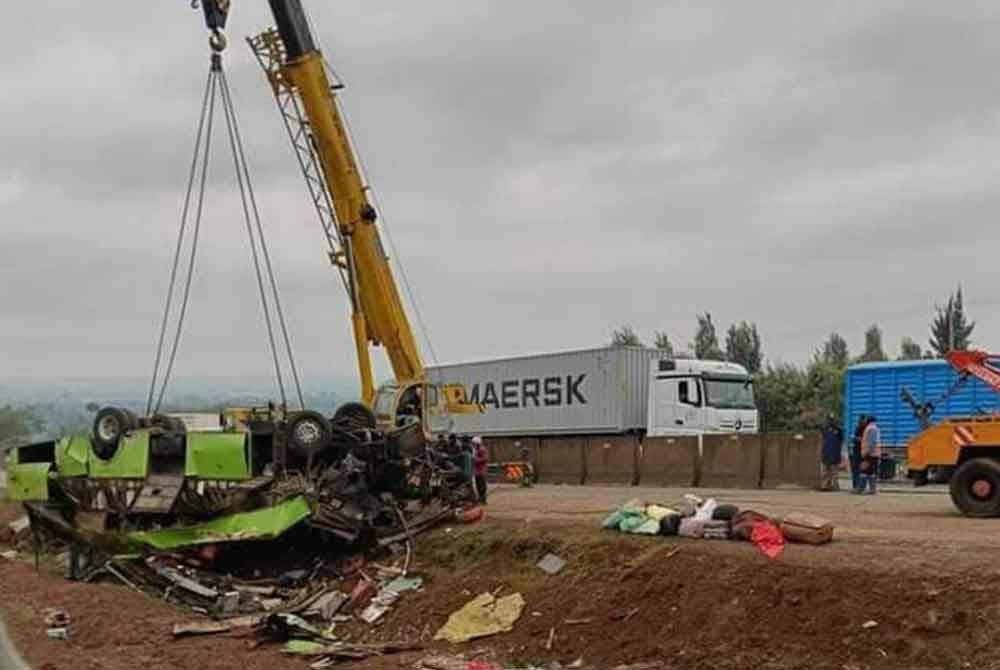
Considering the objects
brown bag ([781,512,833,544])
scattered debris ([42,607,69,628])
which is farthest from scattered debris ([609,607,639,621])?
scattered debris ([42,607,69,628])

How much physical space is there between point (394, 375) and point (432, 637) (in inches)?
391

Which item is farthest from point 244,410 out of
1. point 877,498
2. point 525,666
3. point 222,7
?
point 877,498

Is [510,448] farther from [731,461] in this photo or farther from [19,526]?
[19,526]

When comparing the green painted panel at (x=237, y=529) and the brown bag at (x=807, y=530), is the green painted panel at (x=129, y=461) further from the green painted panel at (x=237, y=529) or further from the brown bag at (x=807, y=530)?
the brown bag at (x=807, y=530)

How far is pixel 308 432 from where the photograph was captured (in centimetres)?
1576

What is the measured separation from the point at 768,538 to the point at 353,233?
11.8 m

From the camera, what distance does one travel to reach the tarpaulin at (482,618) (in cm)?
1198

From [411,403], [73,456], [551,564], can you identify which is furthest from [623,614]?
[411,403]

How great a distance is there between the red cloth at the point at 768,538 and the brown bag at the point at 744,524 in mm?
58

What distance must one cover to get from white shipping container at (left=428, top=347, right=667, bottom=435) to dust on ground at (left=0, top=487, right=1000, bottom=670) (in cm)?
1442

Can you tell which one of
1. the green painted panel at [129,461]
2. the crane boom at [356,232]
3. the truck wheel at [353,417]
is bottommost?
the green painted panel at [129,461]

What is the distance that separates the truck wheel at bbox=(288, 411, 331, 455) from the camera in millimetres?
15625

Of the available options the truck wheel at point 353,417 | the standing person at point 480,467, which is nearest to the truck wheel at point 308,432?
the truck wheel at point 353,417

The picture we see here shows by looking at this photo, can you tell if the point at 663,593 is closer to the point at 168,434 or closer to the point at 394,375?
the point at 168,434
